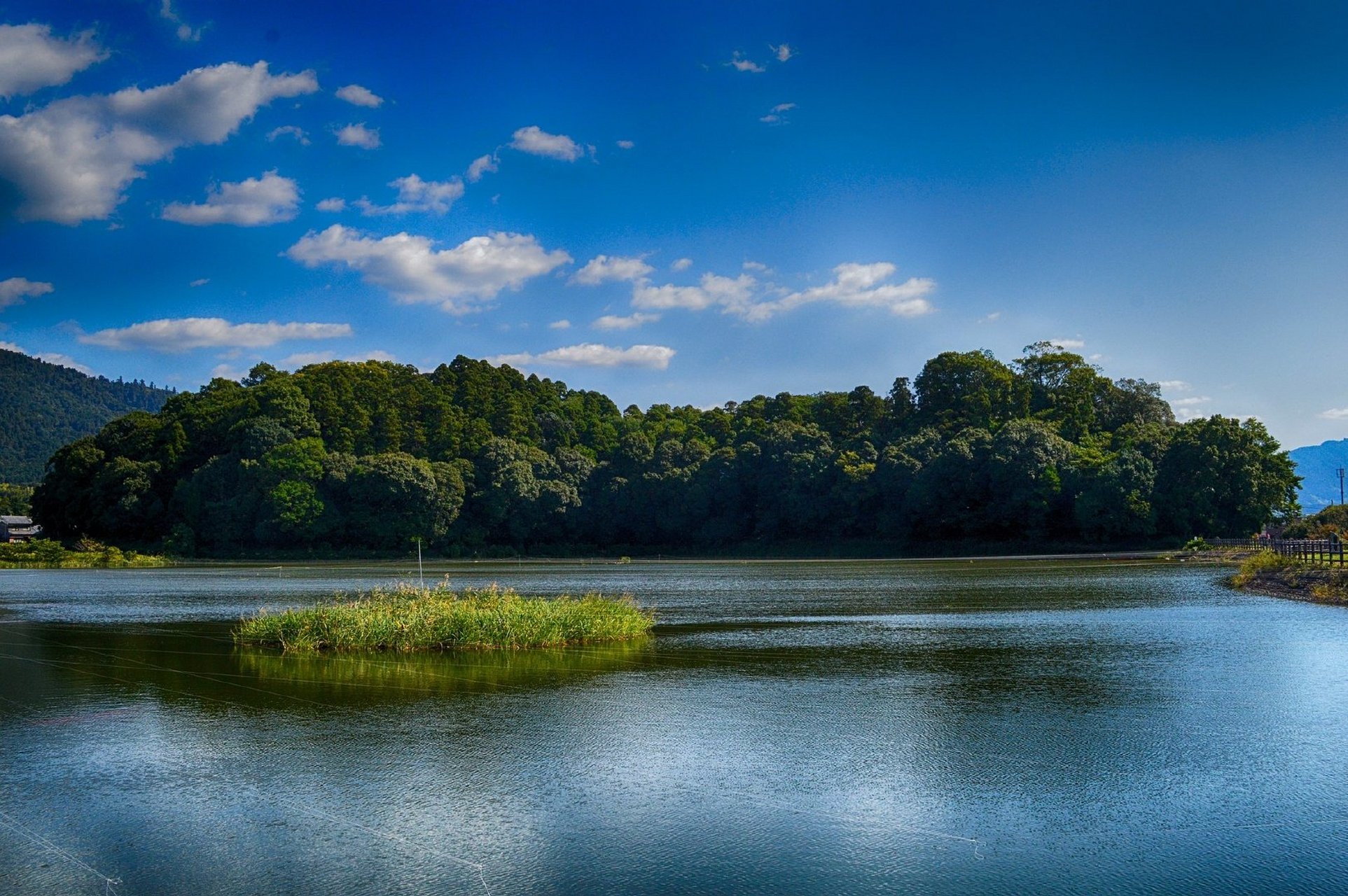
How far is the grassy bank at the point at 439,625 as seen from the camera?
22.2m

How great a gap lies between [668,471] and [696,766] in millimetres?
92728

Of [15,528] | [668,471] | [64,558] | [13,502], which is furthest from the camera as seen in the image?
[13,502]

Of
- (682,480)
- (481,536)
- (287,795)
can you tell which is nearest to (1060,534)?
(682,480)

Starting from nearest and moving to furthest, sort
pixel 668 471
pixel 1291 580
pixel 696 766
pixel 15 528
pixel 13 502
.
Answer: pixel 696 766 < pixel 1291 580 < pixel 668 471 < pixel 15 528 < pixel 13 502

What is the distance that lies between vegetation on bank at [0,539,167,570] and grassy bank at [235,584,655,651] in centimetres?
6385

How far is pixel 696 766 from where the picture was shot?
1097 cm

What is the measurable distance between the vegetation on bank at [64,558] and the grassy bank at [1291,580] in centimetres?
7488

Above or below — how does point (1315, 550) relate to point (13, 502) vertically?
below

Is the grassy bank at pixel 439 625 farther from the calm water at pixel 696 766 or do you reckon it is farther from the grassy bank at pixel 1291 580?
the grassy bank at pixel 1291 580

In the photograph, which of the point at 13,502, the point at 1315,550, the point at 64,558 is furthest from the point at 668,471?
the point at 13,502

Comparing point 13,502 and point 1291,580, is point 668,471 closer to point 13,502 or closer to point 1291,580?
point 1291,580

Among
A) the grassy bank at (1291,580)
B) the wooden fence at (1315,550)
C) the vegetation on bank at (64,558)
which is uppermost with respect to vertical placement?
the wooden fence at (1315,550)

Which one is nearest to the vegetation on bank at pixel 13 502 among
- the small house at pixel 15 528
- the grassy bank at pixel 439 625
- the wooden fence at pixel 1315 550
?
the small house at pixel 15 528

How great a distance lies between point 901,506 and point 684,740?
3161 inches
